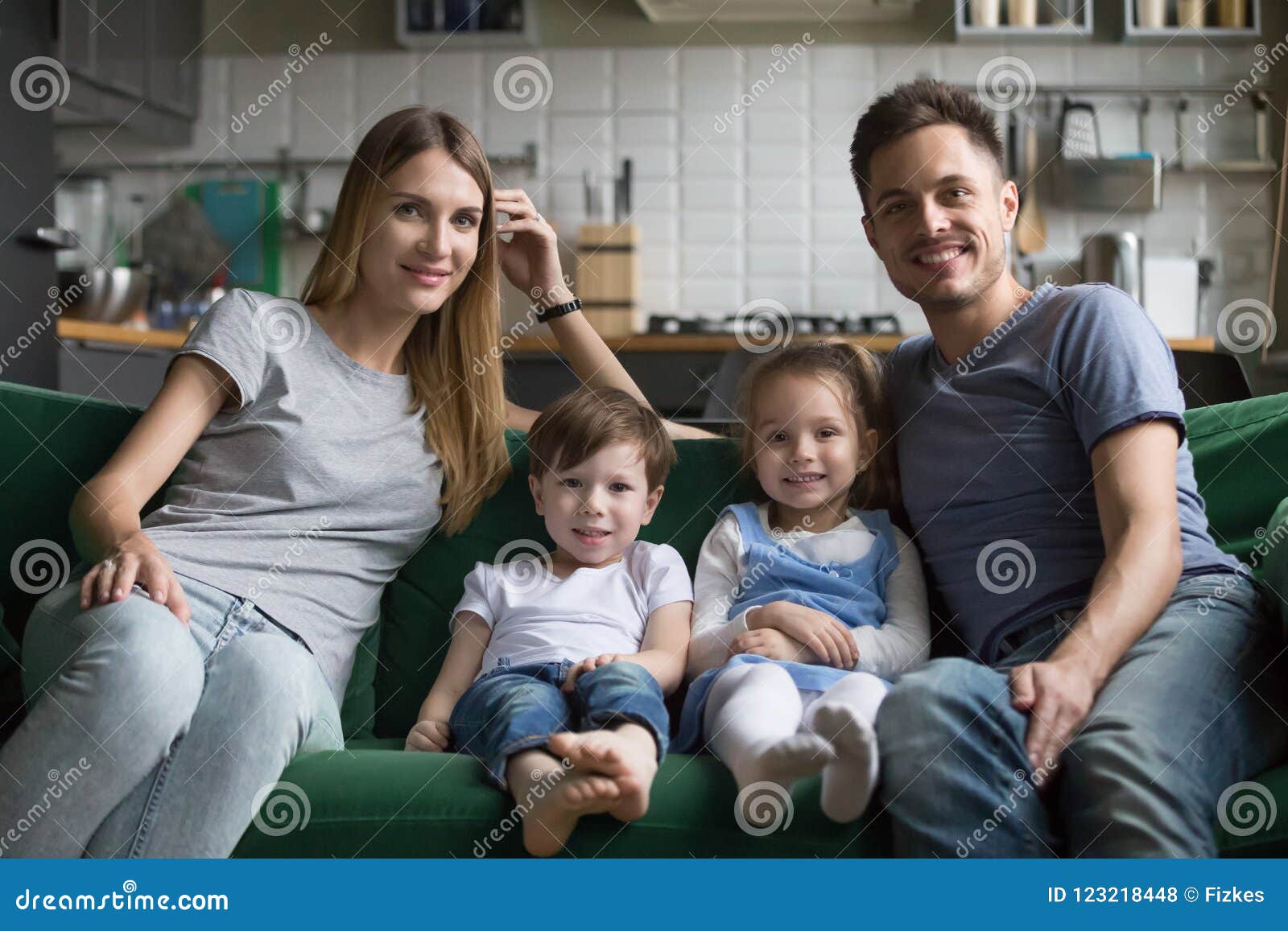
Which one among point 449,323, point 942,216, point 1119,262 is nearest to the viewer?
point 942,216

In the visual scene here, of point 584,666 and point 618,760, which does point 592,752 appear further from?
point 584,666

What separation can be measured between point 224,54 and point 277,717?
3781mm

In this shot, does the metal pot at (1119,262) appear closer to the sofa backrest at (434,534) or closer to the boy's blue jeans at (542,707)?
the sofa backrest at (434,534)

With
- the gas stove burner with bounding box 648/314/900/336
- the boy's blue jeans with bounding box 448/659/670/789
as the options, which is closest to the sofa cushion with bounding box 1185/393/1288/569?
the boy's blue jeans with bounding box 448/659/670/789

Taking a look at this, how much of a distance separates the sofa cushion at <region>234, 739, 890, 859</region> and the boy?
0.11ft

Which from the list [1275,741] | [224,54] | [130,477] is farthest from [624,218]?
[1275,741]

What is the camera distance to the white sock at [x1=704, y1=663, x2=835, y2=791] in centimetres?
111

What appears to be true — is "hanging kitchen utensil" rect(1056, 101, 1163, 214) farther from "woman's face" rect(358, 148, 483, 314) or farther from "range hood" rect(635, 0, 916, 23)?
"woman's face" rect(358, 148, 483, 314)

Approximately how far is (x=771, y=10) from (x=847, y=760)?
346cm

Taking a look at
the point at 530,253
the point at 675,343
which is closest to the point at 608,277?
the point at 675,343

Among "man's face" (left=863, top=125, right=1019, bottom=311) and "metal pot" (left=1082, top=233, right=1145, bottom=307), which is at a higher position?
"metal pot" (left=1082, top=233, right=1145, bottom=307)

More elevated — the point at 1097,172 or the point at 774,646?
the point at 1097,172

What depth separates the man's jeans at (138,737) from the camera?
117cm

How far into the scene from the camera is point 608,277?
409 centimetres
